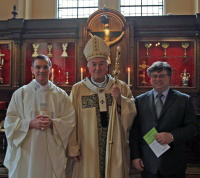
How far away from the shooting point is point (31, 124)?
260 cm

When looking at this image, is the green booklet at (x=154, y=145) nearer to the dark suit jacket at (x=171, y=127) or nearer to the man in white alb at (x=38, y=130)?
the dark suit jacket at (x=171, y=127)

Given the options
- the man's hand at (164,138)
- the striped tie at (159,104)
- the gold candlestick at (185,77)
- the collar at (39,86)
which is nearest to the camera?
the man's hand at (164,138)

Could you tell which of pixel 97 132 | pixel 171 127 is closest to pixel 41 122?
pixel 97 132

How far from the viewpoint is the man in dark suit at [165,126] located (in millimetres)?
2328

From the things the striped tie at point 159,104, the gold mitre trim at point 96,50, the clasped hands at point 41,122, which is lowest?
the clasped hands at point 41,122

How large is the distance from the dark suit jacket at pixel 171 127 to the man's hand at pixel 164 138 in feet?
0.14

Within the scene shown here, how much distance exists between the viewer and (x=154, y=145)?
235 cm

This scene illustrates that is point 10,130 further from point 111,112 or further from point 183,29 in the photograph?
point 183,29

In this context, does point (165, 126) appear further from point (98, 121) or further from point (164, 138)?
point (98, 121)

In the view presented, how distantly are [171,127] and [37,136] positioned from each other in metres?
1.30

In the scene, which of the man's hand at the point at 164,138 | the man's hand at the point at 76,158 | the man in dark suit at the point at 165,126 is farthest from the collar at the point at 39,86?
the man's hand at the point at 164,138

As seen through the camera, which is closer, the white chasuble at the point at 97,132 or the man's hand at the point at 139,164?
the man's hand at the point at 139,164

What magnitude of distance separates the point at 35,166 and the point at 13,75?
3.56 metres

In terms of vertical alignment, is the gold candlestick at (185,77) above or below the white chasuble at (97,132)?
above
